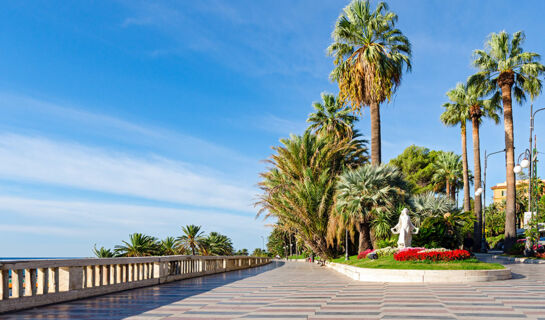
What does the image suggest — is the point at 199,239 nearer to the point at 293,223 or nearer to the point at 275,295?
the point at 293,223

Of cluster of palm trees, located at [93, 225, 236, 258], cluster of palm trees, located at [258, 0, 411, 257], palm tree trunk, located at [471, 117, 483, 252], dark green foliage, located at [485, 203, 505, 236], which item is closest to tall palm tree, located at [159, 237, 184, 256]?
cluster of palm trees, located at [93, 225, 236, 258]

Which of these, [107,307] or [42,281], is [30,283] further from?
[107,307]

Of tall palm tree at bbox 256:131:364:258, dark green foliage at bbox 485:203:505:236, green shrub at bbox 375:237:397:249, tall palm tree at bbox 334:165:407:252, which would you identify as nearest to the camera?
green shrub at bbox 375:237:397:249

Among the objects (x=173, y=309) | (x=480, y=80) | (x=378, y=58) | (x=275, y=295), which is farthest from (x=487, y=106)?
(x=173, y=309)

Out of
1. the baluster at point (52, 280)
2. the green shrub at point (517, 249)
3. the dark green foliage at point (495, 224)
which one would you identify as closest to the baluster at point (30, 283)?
the baluster at point (52, 280)

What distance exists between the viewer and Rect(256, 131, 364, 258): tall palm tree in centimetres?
A: 3306

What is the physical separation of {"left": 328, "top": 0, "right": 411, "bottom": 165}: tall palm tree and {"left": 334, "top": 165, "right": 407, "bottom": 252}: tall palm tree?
253 cm

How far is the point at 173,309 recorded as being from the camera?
972cm

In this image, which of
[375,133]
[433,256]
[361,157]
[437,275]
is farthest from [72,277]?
[361,157]

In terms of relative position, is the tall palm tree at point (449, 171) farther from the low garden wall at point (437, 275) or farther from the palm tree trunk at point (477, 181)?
the low garden wall at point (437, 275)

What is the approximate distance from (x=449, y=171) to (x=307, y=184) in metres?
37.7

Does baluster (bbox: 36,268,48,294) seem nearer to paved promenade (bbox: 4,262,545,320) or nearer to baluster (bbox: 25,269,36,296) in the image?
baluster (bbox: 25,269,36,296)

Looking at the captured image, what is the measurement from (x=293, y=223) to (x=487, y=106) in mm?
24655

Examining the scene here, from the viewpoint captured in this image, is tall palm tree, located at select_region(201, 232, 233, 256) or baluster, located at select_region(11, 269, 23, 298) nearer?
baluster, located at select_region(11, 269, 23, 298)
